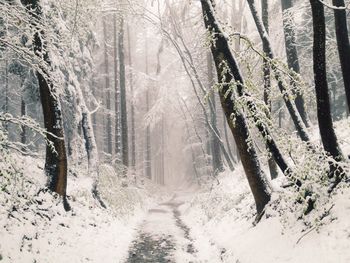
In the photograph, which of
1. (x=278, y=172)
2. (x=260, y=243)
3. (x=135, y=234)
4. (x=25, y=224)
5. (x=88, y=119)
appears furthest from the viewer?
(x=88, y=119)

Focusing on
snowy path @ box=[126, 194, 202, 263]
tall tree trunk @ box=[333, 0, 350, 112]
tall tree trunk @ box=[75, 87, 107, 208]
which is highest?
tall tree trunk @ box=[333, 0, 350, 112]

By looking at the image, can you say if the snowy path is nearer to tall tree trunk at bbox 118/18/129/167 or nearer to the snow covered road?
the snow covered road

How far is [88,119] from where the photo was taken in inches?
625

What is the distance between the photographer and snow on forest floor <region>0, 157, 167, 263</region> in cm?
808

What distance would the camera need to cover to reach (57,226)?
10.1 m

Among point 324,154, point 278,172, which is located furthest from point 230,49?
point 278,172

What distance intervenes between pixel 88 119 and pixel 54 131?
4879mm

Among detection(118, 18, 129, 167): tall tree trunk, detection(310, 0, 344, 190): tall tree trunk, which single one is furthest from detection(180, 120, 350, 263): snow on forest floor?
detection(118, 18, 129, 167): tall tree trunk

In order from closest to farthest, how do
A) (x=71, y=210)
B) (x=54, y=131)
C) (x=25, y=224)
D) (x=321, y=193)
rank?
(x=321, y=193) → (x=25, y=224) → (x=54, y=131) → (x=71, y=210)

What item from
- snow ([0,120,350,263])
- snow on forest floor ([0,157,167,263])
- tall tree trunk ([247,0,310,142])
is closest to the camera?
snow ([0,120,350,263])

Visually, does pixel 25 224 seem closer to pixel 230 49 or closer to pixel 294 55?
pixel 230 49

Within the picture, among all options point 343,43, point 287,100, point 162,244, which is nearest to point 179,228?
point 162,244

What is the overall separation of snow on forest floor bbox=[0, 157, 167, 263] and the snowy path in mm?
392

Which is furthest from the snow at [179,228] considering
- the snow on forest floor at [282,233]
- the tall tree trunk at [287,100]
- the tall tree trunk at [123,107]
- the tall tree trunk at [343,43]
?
the tall tree trunk at [123,107]
